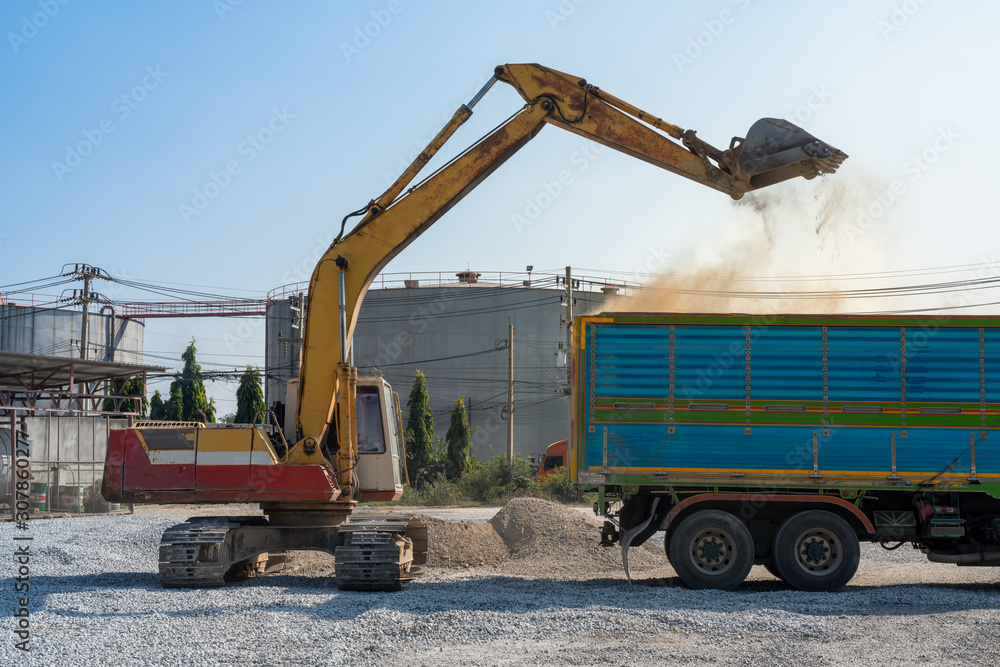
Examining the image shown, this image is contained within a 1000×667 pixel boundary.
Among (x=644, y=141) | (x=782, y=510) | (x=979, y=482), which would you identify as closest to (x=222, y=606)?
(x=782, y=510)

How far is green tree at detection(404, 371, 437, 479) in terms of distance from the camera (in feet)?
152

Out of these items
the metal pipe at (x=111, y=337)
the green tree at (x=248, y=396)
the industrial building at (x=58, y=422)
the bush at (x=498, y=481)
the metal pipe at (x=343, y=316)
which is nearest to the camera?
the metal pipe at (x=343, y=316)

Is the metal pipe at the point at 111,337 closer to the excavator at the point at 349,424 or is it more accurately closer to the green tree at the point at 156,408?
the green tree at the point at 156,408

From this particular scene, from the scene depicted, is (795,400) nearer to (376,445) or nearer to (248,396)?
(376,445)

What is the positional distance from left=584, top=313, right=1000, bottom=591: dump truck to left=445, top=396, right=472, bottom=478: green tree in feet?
111

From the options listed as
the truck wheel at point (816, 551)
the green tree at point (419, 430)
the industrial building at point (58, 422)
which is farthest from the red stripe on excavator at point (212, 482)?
the green tree at point (419, 430)

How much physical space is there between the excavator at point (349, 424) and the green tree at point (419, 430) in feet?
107

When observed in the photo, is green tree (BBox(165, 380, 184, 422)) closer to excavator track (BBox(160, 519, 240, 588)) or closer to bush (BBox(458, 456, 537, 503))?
bush (BBox(458, 456, 537, 503))

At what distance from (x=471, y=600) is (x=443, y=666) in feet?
10.9

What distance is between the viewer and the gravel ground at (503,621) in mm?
8203

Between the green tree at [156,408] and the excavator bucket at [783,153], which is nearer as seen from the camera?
the excavator bucket at [783,153]

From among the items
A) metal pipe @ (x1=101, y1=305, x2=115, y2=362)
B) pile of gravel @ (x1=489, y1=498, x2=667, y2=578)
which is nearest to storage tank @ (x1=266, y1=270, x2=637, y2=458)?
metal pipe @ (x1=101, y1=305, x2=115, y2=362)

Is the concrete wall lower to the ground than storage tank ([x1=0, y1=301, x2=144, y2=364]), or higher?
lower

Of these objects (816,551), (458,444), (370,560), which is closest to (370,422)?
(370,560)
